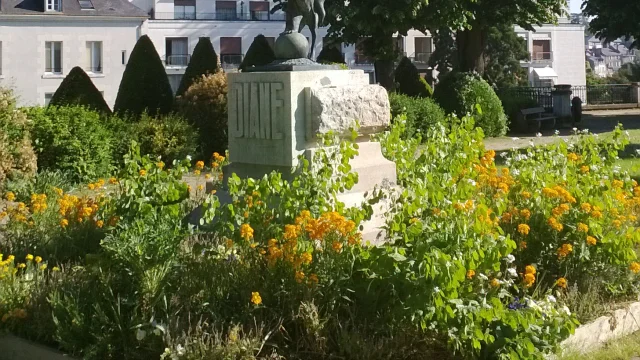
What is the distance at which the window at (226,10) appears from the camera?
50125mm

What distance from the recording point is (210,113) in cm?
1828

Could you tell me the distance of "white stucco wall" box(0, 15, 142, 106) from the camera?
125 ft

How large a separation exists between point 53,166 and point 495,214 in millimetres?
11209

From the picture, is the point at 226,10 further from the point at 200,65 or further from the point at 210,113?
the point at 210,113

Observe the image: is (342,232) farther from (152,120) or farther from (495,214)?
(152,120)

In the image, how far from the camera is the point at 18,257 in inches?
282

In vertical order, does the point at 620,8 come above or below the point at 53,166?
above

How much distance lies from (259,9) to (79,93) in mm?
32968

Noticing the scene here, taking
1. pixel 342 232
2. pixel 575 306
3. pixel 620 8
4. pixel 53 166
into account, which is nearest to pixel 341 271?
pixel 342 232

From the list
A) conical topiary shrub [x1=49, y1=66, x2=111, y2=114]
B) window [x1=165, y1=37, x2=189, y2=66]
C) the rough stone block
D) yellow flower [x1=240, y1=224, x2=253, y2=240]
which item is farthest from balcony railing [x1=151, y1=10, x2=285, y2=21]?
yellow flower [x1=240, y1=224, x2=253, y2=240]

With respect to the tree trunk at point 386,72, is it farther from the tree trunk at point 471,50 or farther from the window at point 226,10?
the window at point 226,10

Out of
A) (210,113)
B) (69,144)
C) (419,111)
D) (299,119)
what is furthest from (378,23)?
(299,119)

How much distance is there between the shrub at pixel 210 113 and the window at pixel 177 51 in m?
30.4

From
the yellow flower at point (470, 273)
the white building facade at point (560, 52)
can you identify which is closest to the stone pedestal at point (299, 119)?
the yellow flower at point (470, 273)
